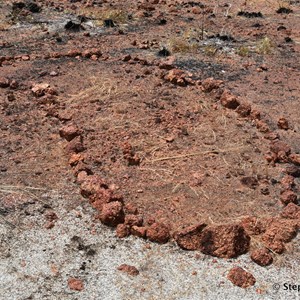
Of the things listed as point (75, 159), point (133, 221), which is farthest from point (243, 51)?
point (133, 221)

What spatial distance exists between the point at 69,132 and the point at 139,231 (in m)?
1.27

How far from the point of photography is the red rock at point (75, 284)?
3004 mm

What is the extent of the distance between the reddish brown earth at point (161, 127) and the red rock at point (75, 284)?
471 mm

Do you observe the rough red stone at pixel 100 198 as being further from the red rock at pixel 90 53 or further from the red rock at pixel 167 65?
the red rock at pixel 90 53

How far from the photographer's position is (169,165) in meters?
4.12

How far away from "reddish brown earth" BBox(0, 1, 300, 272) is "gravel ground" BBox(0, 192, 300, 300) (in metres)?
0.09

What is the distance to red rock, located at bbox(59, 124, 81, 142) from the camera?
14.1 ft

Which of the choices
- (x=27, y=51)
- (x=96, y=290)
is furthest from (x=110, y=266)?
(x=27, y=51)

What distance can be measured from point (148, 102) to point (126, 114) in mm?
322

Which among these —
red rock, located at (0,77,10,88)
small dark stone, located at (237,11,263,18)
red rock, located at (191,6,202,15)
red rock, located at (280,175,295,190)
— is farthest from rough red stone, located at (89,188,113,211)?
small dark stone, located at (237,11,263,18)

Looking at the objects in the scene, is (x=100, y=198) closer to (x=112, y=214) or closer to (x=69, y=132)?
(x=112, y=214)

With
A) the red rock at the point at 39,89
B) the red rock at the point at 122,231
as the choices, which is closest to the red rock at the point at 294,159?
the red rock at the point at 122,231

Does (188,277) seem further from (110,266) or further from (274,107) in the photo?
(274,107)

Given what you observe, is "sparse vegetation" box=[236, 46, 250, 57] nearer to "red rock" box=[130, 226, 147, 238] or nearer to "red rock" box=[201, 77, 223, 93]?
"red rock" box=[201, 77, 223, 93]
